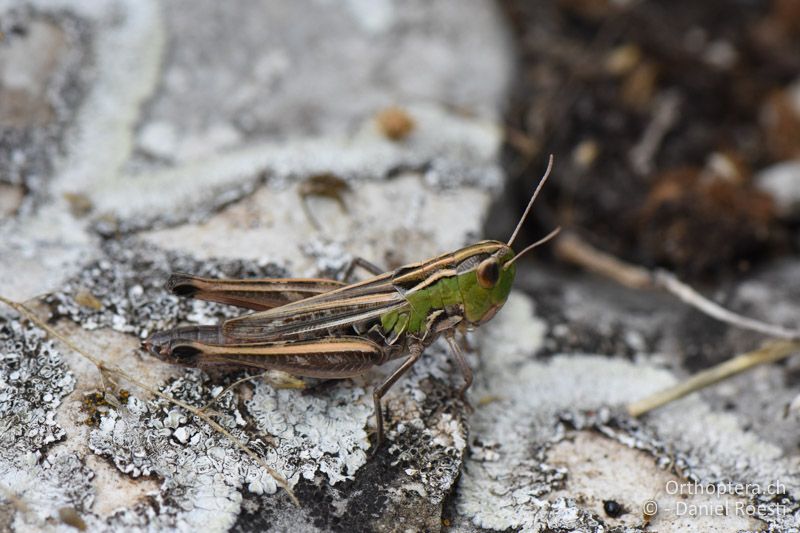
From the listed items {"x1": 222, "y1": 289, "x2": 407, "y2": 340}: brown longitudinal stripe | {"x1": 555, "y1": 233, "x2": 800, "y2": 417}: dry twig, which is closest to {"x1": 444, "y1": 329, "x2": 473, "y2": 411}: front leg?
{"x1": 222, "y1": 289, "x2": 407, "y2": 340}: brown longitudinal stripe

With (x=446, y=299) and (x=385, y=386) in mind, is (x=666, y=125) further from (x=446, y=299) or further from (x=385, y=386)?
(x=385, y=386)

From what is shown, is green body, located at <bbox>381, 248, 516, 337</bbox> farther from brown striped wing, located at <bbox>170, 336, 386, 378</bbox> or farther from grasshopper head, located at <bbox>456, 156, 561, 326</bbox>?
brown striped wing, located at <bbox>170, 336, 386, 378</bbox>

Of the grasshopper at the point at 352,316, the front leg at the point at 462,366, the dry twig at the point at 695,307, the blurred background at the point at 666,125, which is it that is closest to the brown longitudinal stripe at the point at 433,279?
the grasshopper at the point at 352,316

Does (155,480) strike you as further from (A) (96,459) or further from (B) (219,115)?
(B) (219,115)

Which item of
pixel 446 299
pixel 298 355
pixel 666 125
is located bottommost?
pixel 298 355

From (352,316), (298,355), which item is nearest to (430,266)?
(352,316)

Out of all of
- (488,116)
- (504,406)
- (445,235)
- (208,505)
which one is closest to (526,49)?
(488,116)
